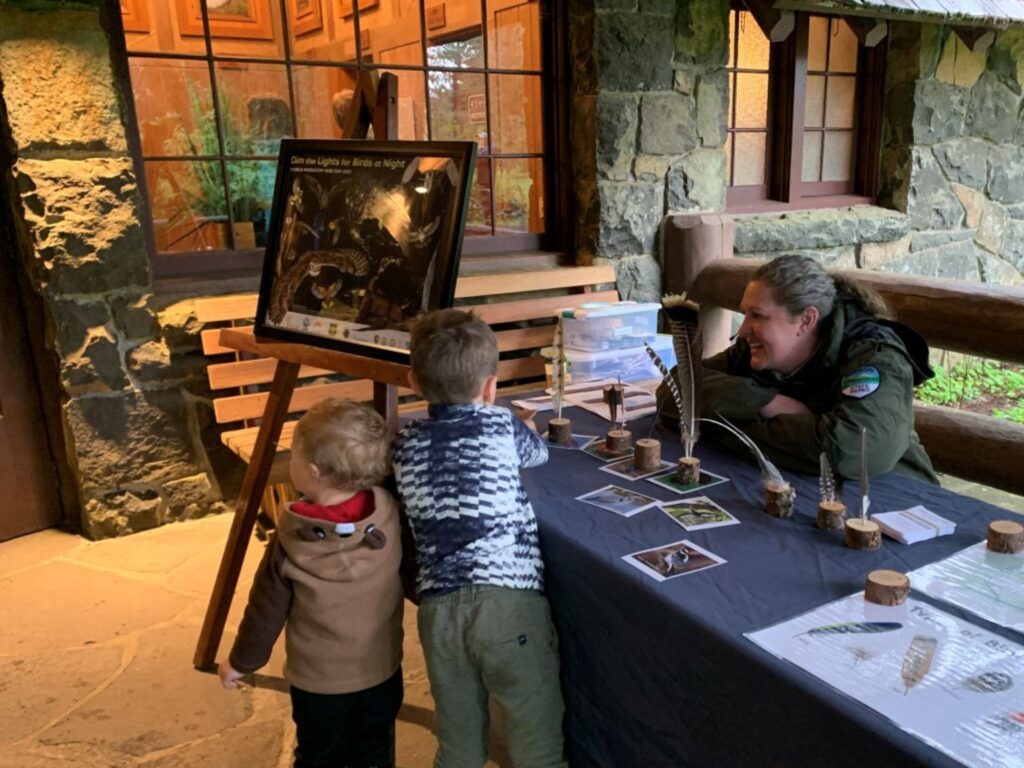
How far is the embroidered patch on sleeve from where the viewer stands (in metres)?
1.90

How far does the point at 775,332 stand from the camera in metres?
2.13

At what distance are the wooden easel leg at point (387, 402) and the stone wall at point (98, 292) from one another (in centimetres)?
147

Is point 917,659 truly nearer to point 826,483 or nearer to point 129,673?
point 826,483

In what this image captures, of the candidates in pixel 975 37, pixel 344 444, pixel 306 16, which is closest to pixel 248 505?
pixel 344 444

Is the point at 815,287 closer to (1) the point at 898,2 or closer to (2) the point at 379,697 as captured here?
(2) the point at 379,697

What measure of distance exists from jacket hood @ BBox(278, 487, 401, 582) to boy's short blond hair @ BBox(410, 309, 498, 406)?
0.30 metres

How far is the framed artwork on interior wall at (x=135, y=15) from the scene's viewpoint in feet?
10.8

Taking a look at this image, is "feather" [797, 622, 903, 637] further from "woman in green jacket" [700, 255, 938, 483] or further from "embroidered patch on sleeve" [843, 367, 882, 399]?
"embroidered patch on sleeve" [843, 367, 882, 399]

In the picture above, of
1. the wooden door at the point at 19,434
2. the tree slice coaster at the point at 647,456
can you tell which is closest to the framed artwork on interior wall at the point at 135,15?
the wooden door at the point at 19,434

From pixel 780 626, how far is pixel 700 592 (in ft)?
0.49

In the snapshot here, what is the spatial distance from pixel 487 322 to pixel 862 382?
2.16 meters

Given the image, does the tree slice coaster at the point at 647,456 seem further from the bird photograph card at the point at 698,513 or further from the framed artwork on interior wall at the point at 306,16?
the framed artwork on interior wall at the point at 306,16

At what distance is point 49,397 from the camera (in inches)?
140

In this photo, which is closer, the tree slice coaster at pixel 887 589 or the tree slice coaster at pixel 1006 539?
the tree slice coaster at pixel 887 589
